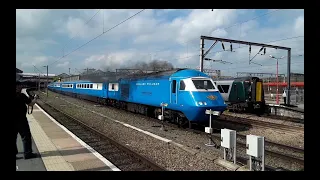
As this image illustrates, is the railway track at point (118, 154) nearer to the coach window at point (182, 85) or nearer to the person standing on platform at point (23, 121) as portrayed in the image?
the person standing on platform at point (23, 121)

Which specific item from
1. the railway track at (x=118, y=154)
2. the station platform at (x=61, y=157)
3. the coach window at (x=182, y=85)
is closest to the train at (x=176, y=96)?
the coach window at (x=182, y=85)

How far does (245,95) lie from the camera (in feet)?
75.0

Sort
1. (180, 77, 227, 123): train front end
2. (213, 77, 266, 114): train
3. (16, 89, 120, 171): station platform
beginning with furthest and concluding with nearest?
(213, 77, 266, 114): train
(180, 77, 227, 123): train front end
(16, 89, 120, 171): station platform

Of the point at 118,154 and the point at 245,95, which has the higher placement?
the point at 245,95

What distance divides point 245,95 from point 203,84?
1098cm

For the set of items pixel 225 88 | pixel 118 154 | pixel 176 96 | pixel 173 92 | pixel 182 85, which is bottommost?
pixel 118 154

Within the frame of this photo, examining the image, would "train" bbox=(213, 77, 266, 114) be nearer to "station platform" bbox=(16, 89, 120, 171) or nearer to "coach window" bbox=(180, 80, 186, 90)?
"coach window" bbox=(180, 80, 186, 90)

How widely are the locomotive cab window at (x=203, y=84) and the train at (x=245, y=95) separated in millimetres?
10175

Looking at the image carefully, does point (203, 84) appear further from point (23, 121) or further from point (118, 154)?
point (23, 121)

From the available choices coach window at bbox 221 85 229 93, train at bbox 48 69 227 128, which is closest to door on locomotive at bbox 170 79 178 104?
train at bbox 48 69 227 128

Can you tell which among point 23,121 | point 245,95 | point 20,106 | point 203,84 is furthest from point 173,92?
point 245,95

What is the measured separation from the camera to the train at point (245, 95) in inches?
886

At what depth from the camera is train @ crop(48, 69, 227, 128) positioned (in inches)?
489

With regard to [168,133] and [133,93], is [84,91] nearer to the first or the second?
[133,93]
